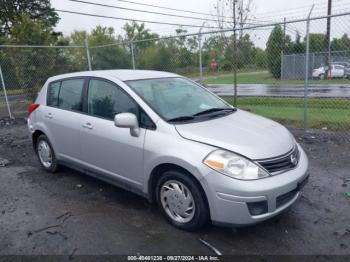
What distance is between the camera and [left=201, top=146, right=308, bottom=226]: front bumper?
281cm

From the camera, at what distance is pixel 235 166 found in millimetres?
2896

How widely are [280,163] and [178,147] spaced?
1.02 metres

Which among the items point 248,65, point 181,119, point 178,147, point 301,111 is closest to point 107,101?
point 181,119

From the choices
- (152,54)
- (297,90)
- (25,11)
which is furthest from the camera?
(25,11)

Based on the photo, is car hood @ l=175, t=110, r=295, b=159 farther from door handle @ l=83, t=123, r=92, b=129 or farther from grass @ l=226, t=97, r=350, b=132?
grass @ l=226, t=97, r=350, b=132

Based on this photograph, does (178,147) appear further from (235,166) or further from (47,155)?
(47,155)

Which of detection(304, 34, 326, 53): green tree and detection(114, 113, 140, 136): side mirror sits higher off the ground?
detection(304, 34, 326, 53): green tree

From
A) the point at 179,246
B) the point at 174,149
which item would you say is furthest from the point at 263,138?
the point at 179,246

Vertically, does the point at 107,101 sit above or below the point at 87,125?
above

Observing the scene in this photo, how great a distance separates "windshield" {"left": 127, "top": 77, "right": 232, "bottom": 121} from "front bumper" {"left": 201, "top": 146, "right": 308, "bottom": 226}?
37.6 inches

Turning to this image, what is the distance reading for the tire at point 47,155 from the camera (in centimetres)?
500

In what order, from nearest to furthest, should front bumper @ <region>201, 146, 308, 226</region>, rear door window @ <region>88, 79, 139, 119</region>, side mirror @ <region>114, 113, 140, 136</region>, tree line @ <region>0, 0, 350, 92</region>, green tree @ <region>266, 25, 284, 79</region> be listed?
1. front bumper @ <region>201, 146, 308, 226</region>
2. side mirror @ <region>114, 113, 140, 136</region>
3. rear door window @ <region>88, 79, 139, 119</region>
4. green tree @ <region>266, 25, 284, 79</region>
5. tree line @ <region>0, 0, 350, 92</region>

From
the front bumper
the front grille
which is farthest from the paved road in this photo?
the front bumper

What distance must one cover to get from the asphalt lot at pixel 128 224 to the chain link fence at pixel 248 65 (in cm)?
345
